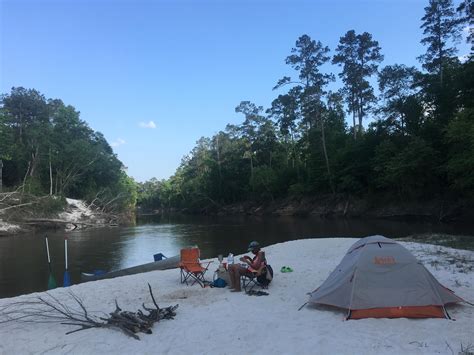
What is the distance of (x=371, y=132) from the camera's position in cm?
4569

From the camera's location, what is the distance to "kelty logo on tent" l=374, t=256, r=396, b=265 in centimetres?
651

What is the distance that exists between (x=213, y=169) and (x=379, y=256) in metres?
70.0

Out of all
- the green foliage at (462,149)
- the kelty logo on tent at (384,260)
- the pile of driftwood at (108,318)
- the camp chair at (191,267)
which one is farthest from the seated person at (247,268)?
the green foliage at (462,149)

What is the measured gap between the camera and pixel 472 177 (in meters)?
27.0

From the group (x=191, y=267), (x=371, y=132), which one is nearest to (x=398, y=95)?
(x=371, y=132)

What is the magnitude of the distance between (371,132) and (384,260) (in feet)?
137

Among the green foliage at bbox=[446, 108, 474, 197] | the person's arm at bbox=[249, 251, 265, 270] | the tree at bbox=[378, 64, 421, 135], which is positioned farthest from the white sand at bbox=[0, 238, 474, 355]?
the tree at bbox=[378, 64, 421, 135]

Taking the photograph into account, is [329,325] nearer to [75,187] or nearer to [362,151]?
[362,151]

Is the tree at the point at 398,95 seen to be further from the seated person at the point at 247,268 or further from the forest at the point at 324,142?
the seated person at the point at 247,268

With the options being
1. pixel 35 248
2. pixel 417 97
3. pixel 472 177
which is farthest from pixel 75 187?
pixel 472 177

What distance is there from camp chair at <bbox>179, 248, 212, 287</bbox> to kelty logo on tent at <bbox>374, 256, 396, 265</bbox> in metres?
4.53

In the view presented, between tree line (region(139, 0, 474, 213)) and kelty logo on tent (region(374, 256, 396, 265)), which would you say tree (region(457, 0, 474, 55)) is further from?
kelty logo on tent (region(374, 256, 396, 265))

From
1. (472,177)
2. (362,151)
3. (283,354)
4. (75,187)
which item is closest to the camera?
(283,354)

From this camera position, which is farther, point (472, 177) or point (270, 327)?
point (472, 177)
